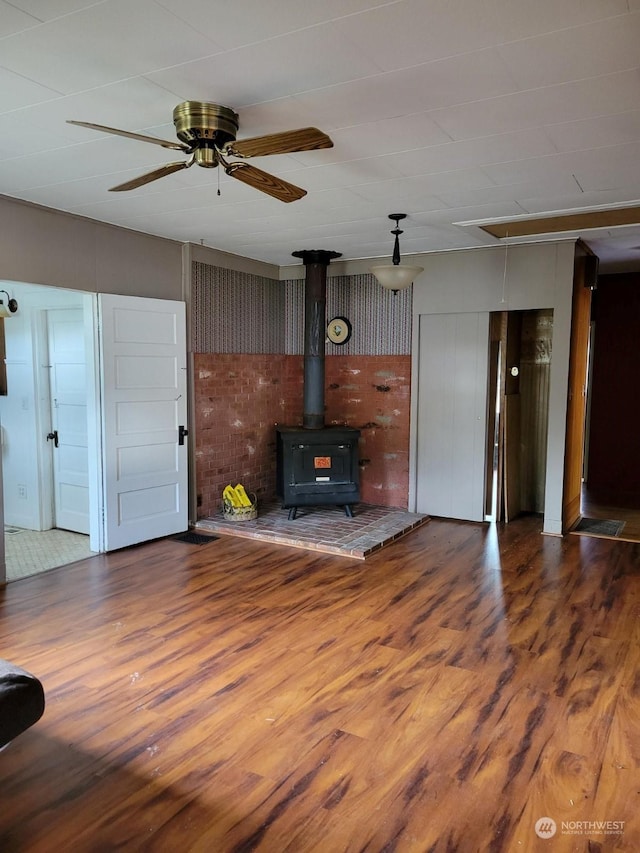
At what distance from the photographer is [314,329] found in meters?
5.96

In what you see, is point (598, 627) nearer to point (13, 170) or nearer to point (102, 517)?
point (102, 517)

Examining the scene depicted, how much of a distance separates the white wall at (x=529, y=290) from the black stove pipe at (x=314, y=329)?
0.97 metres

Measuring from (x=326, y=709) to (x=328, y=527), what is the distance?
279cm

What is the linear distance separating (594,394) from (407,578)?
Answer: 4200 millimetres

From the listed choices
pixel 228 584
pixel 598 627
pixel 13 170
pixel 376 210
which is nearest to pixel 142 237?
pixel 13 170

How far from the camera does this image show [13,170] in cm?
343

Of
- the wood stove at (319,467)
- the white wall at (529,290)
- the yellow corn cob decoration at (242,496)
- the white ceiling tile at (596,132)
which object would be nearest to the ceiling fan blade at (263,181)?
the white ceiling tile at (596,132)

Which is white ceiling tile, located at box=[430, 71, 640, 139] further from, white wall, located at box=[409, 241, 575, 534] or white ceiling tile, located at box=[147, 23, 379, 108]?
white wall, located at box=[409, 241, 575, 534]

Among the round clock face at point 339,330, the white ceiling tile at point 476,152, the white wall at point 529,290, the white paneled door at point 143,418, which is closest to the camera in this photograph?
the white ceiling tile at point 476,152

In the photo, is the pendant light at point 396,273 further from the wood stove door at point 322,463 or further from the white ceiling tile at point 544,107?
the wood stove door at point 322,463

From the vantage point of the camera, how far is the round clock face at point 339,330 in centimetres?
642

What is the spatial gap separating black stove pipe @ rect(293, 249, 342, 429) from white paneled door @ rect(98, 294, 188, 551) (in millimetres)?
1227

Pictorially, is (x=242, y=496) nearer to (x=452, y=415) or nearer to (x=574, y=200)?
(x=452, y=415)

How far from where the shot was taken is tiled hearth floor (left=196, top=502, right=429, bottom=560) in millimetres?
5004
